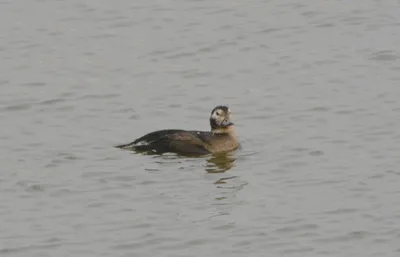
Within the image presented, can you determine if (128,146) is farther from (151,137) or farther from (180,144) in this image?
(180,144)

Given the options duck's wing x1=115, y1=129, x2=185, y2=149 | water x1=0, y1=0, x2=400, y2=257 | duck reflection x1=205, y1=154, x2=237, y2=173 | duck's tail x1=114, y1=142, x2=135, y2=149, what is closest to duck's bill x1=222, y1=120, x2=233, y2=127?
water x1=0, y1=0, x2=400, y2=257

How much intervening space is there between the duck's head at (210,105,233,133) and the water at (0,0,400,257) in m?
0.31

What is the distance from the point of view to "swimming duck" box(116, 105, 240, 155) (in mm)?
17328

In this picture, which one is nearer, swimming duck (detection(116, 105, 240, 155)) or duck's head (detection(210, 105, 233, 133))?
swimming duck (detection(116, 105, 240, 155))

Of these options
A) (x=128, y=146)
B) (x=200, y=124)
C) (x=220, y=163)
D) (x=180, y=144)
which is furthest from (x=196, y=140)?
(x=200, y=124)

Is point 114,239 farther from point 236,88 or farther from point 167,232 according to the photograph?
point 236,88

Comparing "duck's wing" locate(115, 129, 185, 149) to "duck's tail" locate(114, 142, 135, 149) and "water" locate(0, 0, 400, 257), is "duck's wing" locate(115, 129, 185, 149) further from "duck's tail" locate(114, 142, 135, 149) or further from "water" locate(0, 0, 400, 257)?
"water" locate(0, 0, 400, 257)

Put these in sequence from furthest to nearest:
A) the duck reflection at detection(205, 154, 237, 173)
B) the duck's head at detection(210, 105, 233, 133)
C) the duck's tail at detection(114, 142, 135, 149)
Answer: the duck's head at detection(210, 105, 233, 133)
the duck's tail at detection(114, 142, 135, 149)
the duck reflection at detection(205, 154, 237, 173)

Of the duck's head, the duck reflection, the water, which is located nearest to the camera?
the water

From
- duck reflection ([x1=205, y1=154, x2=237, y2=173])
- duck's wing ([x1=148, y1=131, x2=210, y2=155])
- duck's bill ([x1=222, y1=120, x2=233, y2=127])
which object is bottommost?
duck reflection ([x1=205, y1=154, x2=237, y2=173])

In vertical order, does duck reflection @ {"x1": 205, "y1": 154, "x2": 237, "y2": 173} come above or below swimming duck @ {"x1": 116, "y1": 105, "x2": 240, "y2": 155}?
below

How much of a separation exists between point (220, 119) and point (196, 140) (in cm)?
52

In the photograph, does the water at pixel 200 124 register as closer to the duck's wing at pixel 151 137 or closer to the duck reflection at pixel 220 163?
the duck reflection at pixel 220 163

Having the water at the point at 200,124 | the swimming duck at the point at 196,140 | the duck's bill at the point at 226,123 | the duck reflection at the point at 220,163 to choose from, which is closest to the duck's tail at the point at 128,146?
the swimming duck at the point at 196,140
